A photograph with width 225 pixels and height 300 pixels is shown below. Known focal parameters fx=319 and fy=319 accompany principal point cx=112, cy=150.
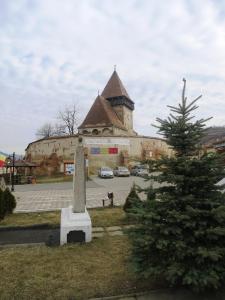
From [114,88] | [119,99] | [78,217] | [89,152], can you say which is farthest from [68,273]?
[114,88]

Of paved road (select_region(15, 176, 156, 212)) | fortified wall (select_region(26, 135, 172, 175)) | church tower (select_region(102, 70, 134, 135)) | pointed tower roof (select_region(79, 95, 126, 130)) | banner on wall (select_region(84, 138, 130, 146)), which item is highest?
church tower (select_region(102, 70, 134, 135))

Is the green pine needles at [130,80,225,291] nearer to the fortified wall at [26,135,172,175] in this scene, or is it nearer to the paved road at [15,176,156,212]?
the paved road at [15,176,156,212]

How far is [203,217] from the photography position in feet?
15.1

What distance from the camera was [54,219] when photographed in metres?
10.5

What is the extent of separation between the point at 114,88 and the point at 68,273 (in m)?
57.1

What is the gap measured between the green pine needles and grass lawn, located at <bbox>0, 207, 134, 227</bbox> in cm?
482

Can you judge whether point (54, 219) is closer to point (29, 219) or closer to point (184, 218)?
point (29, 219)

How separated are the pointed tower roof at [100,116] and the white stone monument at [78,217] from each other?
138 ft

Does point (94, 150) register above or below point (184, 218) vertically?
above

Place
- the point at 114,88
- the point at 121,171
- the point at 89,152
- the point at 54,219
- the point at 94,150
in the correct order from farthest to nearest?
the point at 114,88 < the point at 94,150 < the point at 89,152 < the point at 121,171 < the point at 54,219

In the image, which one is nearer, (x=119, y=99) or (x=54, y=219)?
(x=54, y=219)

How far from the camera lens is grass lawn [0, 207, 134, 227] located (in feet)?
31.7

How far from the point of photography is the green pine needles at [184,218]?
14.1 feet

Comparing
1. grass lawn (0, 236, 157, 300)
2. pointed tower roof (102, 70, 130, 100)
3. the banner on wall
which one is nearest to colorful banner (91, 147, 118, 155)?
the banner on wall
